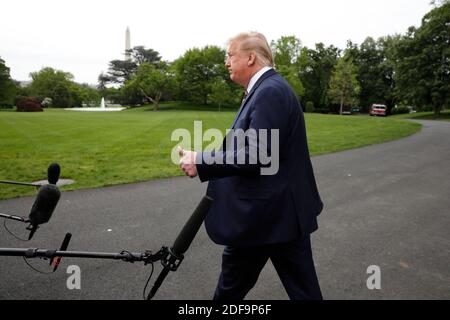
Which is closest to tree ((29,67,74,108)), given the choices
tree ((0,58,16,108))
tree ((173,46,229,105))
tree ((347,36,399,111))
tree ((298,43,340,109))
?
tree ((0,58,16,108))

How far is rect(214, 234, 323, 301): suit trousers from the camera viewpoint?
218 cm

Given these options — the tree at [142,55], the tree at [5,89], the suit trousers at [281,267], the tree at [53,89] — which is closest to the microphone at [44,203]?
the suit trousers at [281,267]

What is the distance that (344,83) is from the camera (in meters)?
55.1

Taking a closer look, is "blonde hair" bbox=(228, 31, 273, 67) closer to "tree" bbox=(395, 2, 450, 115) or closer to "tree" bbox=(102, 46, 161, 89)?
"tree" bbox=(395, 2, 450, 115)

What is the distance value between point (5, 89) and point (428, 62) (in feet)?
244

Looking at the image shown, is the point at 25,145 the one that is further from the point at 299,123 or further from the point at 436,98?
the point at 436,98

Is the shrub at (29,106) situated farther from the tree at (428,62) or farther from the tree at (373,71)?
the tree at (373,71)

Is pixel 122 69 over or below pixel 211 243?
over

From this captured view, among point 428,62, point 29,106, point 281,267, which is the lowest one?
point 281,267

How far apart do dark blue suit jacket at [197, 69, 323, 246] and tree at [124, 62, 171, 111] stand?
66.7 m

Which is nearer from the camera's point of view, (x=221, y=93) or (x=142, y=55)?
(x=221, y=93)

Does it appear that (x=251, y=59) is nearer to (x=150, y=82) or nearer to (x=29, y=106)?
(x=29, y=106)

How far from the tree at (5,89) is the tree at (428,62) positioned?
234 feet

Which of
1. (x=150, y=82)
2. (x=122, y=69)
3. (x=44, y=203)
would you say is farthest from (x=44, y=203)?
(x=122, y=69)
